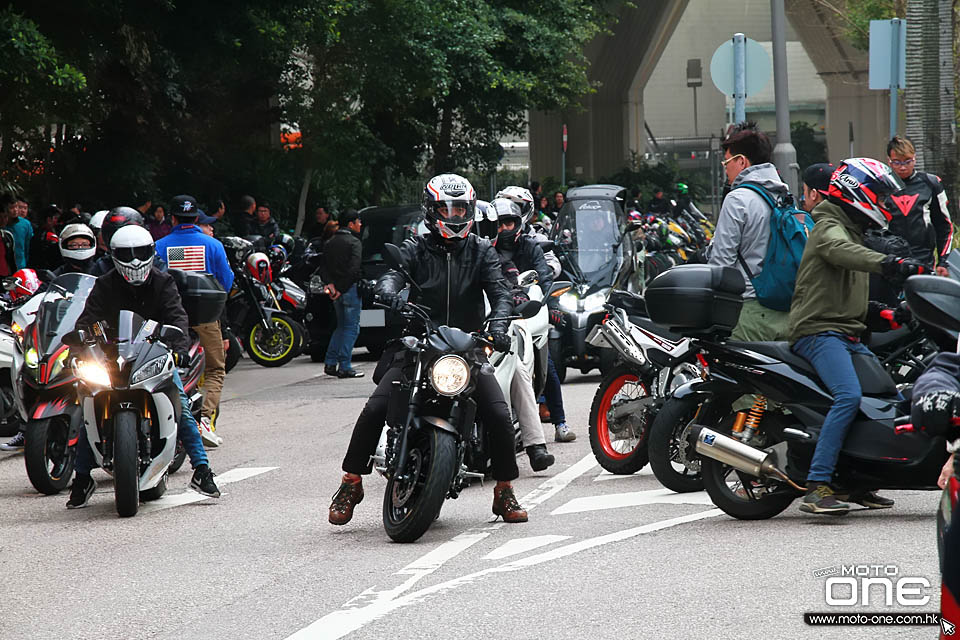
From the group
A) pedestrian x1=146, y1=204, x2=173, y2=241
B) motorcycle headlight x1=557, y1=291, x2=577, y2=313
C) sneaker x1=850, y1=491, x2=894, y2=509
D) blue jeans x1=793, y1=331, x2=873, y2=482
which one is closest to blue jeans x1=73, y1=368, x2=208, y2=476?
blue jeans x1=793, y1=331, x2=873, y2=482

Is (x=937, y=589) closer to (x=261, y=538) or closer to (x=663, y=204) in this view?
(x=261, y=538)

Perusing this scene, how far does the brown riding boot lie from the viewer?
8.06m

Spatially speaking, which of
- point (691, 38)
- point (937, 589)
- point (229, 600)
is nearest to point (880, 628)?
point (937, 589)

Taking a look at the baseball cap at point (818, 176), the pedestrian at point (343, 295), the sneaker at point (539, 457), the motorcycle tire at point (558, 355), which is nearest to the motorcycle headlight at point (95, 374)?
the sneaker at point (539, 457)

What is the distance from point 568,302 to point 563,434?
4.90 m

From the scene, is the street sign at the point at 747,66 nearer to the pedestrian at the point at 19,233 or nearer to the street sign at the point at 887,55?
the street sign at the point at 887,55

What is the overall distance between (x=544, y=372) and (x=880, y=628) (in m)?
5.38

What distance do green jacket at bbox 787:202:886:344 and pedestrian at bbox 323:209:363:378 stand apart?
1035cm

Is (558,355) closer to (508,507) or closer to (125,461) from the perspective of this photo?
(125,461)

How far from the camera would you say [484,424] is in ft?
26.7

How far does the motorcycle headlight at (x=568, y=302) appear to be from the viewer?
642 inches

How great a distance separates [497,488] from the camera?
322 inches

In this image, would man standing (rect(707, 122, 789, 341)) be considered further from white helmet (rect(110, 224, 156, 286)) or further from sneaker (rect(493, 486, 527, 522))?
white helmet (rect(110, 224, 156, 286))

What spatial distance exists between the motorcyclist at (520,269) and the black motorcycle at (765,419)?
1030 mm
